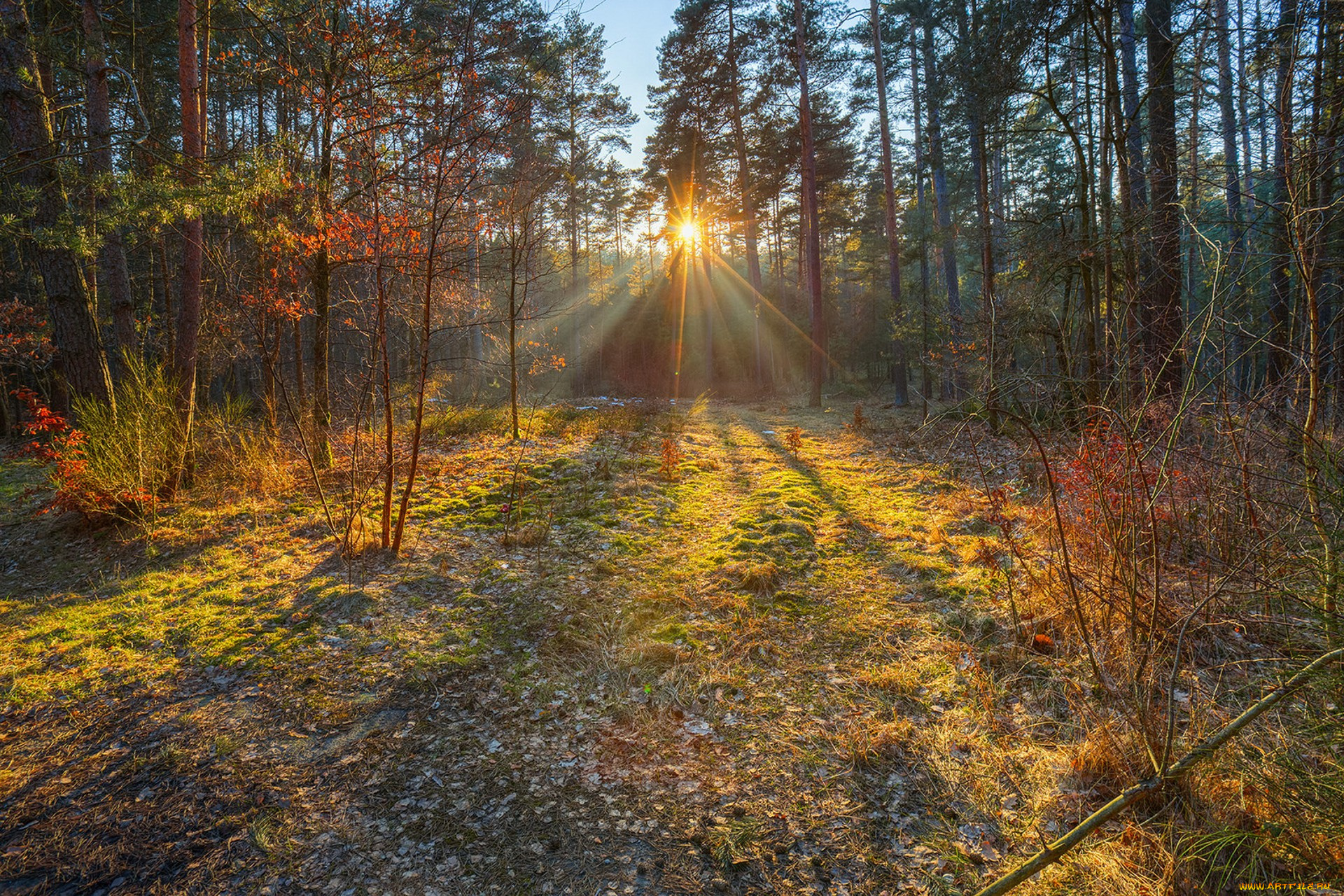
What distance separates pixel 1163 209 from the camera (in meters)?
4.05

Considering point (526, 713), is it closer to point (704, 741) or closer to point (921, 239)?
point (704, 741)

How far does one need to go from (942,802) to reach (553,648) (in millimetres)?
2391

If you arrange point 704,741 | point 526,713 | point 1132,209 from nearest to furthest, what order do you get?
point 704,741 → point 526,713 → point 1132,209

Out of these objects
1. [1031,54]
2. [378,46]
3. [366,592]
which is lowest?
[366,592]

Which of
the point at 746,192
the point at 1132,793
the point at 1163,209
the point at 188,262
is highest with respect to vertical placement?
the point at 746,192

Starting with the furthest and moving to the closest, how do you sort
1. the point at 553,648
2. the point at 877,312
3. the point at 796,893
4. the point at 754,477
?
1. the point at 877,312
2. the point at 754,477
3. the point at 553,648
4. the point at 796,893

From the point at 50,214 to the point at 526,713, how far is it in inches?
→ 297

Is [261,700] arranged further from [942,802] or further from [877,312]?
[877,312]

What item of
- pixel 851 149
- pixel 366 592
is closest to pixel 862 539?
pixel 366 592

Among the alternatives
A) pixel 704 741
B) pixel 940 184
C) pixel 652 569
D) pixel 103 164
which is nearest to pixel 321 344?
pixel 103 164

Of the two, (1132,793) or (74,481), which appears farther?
(74,481)

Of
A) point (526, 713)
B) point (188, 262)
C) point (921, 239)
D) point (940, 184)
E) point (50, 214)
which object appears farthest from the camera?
point (940, 184)

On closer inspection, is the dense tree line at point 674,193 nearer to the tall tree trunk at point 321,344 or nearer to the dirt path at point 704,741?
the tall tree trunk at point 321,344

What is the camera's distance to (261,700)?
121 inches
